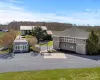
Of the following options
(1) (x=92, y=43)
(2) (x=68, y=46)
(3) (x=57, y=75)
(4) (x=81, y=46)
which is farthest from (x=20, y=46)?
(3) (x=57, y=75)

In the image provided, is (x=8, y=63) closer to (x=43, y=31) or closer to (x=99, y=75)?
(x=99, y=75)

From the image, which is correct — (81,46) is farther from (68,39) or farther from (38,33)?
(38,33)

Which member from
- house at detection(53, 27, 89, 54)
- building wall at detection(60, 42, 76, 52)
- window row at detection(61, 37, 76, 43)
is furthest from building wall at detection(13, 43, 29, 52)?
window row at detection(61, 37, 76, 43)

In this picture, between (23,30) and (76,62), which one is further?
(23,30)

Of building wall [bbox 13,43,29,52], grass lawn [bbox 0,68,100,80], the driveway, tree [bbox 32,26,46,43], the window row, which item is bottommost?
grass lawn [bbox 0,68,100,80]

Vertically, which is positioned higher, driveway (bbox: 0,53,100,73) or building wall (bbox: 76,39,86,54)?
building wall (bbox: 76,39,86,54)

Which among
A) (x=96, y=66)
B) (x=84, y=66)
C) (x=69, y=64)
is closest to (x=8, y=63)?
(x=69, y=64)

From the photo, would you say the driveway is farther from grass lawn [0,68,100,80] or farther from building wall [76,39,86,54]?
building wall [76,39,86,54]
